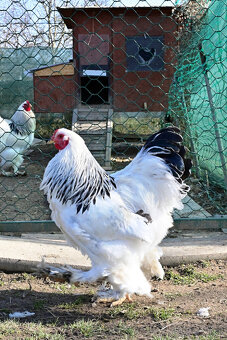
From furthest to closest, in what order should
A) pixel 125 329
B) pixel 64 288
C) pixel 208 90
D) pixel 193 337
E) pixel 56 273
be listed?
pixel 208 90, pixel 64 288, pixel 56 273, pixel 125 329, pixel 193 337

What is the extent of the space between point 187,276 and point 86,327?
39.6 inches

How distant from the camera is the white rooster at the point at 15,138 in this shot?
623cm

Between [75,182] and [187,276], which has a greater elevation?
[75,182]

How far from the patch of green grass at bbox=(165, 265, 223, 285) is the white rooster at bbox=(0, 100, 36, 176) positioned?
3699 millimetres

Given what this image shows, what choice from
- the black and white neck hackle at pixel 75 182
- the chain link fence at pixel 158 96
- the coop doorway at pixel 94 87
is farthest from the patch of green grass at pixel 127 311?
the coop doorway at pixel 94 87

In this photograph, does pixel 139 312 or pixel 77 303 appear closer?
pixel 139 312

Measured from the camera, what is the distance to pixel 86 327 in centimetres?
221

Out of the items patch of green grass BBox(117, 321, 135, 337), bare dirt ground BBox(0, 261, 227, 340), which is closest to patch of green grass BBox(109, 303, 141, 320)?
bare dirt ground BBox(0, 261, 227, 340)

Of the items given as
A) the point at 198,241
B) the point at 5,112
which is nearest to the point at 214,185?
the point at 198,241

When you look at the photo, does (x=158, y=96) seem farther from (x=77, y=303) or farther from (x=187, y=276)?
(x=77, y=303)

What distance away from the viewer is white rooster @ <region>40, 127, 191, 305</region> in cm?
232

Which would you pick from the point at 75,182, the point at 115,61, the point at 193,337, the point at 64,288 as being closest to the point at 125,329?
the point at 193,337

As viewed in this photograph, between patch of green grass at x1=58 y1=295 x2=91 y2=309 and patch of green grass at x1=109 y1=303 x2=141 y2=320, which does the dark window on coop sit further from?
patch of green grass at x1=109 y1=303 x2=141 y2=320

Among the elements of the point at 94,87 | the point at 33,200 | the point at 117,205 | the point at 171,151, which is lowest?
the point at 33,200
